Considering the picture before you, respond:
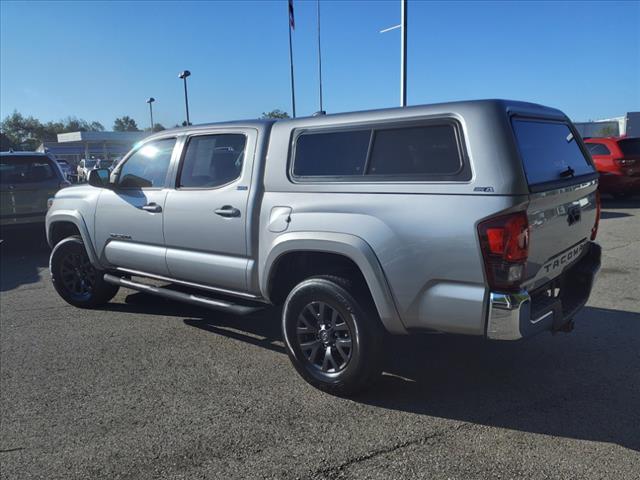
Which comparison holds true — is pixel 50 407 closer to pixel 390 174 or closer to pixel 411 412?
pixel 411 412

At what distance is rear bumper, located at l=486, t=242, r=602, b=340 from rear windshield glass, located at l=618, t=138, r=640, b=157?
10476 mm

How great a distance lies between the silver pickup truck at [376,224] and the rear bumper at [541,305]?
13 millimetres

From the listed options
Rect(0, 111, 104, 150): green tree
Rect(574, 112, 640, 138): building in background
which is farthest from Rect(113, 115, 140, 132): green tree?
Rect(574, 112, 640, 138): building in background

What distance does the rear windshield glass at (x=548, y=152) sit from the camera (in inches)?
130

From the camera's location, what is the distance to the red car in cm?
1299

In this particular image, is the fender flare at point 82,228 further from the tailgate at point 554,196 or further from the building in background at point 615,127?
the building in background at point 615,127

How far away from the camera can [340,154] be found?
3.79 metres

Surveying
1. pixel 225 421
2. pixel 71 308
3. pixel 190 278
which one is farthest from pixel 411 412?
pixel 71 308

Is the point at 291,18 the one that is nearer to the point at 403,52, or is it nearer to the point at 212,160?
the point at 403,52

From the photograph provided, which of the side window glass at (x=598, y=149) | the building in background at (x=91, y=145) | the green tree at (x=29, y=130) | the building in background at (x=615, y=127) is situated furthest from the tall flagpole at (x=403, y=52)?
the green tree at (x=29, y=130)

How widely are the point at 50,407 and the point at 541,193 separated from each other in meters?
3.57

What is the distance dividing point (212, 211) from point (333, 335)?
149 centimetres

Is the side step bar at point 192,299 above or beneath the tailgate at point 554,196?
beneath

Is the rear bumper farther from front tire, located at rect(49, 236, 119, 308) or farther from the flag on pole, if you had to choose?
the flag on pole
